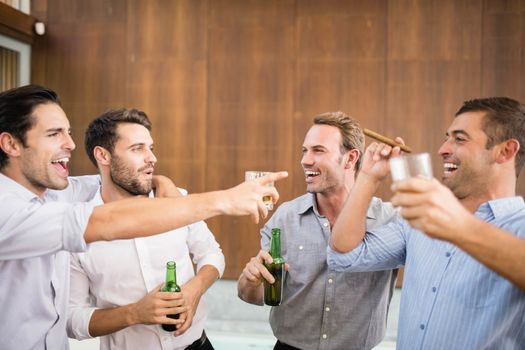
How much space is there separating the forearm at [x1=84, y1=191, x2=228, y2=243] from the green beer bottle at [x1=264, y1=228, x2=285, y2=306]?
0.78m

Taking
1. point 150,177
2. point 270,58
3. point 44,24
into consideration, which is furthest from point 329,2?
point 150,177

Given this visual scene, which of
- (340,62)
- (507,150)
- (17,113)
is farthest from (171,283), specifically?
(340,62)

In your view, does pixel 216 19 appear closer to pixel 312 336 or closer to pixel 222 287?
pixel 222 287

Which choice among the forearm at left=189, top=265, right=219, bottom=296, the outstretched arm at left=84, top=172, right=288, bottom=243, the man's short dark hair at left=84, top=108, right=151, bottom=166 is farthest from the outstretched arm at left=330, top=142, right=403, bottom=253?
the man's short dark hair at left=84, top=108, right=151, bottom=166

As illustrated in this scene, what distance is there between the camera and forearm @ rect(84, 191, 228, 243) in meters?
1.47

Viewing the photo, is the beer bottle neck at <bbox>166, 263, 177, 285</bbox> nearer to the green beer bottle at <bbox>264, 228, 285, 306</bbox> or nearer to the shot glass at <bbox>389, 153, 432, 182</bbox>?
the green beer bottle at <bbox>264, 228, 285, 306</bbox>

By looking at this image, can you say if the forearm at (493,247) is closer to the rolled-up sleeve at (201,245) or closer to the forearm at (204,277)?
the forearm at (204,277)

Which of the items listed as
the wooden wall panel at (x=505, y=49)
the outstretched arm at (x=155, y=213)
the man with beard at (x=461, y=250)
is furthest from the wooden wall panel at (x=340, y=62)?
the outstretched arm at (x=155, y=213)

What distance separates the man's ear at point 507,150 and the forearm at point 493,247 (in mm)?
668

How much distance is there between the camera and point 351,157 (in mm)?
2516

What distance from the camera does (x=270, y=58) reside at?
525 cm

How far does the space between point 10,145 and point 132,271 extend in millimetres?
728

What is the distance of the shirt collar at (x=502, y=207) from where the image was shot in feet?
5.56

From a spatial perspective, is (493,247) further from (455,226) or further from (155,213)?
(155,213)
